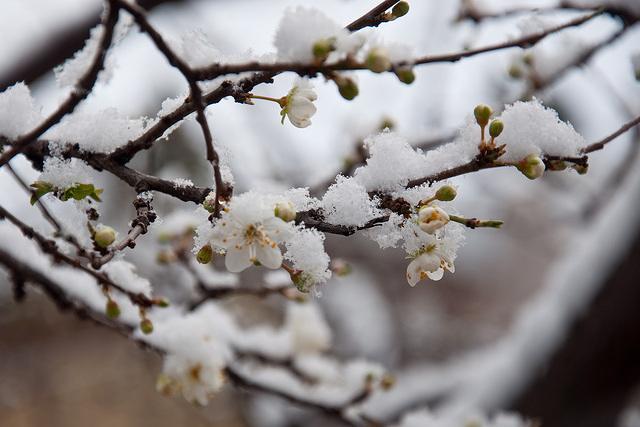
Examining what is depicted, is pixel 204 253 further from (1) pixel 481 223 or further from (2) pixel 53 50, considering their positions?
(2) pixel 53 50

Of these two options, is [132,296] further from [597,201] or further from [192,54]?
[597,201]

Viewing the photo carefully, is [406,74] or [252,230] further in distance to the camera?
[252,230]

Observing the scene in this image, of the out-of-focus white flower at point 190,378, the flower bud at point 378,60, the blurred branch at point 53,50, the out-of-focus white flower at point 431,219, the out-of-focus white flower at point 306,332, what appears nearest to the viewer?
the flower bud at point 378,60

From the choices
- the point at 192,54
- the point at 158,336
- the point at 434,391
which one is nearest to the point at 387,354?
the point at 434,391

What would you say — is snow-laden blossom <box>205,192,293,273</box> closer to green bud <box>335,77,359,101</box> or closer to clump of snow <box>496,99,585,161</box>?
green bud <box>335,77,359,101</box>

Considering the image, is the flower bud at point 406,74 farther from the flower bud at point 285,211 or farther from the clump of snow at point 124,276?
the clump of snow at point 124,276

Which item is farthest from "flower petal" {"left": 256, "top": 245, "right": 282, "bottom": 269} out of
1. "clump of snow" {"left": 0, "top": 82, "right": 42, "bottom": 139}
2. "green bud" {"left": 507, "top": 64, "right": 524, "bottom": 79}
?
"green bud" {"left": 507, "top": 64, "right": 524, "bottom": 79}

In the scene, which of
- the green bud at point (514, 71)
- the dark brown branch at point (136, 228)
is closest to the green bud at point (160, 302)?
the dark brown branch at point (136, 228)

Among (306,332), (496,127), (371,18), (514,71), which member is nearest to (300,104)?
(371,18)
